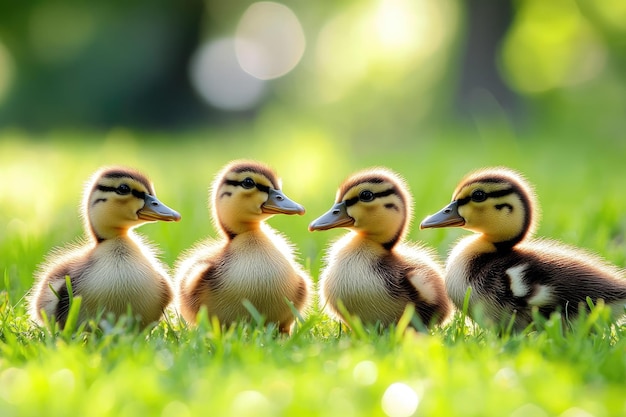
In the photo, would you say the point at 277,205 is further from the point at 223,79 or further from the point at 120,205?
the point at 223,79

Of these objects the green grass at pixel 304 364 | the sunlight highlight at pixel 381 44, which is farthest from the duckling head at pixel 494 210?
A: the sunlight highlight at pixel 381 44

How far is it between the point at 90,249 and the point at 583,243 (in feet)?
9.34

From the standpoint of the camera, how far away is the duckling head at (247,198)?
12.5 feet

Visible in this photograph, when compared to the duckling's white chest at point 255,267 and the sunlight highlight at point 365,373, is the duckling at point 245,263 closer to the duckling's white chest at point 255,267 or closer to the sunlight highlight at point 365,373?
the duckling's white chest at point 255,267

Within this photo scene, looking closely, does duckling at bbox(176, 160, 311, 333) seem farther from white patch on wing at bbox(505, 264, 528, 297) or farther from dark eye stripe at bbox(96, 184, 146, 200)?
white patch on wing at bbox(505, 264, 528, 297)

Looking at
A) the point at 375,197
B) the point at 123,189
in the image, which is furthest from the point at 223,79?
the point at 375,197

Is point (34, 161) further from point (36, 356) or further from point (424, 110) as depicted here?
point (424, 110)

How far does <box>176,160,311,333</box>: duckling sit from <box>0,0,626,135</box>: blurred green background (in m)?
10.0

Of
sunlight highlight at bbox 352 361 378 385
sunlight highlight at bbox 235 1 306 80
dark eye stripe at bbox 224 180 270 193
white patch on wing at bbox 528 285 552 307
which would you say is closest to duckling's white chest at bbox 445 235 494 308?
white patch on wing at bbox 528 285 552 307

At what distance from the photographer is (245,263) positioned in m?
3.72

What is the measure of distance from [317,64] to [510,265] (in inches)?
929

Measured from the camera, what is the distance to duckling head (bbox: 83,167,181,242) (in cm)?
378

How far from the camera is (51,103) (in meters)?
21.0

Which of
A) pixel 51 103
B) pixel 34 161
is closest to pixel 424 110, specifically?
pixel 51 103
